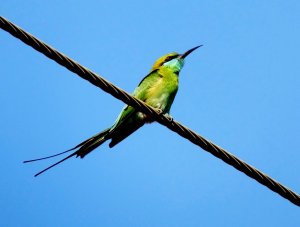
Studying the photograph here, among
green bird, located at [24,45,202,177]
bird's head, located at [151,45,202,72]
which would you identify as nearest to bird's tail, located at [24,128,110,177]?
green bird, located at [24,45,202,177]

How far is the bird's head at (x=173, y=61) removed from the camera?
489 centimetres

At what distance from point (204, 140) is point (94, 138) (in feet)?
3.72

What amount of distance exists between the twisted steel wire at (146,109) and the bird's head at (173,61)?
215 centimetres

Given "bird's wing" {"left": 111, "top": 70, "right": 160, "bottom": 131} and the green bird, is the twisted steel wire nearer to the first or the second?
the green bird

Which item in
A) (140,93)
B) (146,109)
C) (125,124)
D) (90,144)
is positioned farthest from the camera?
(140,93)

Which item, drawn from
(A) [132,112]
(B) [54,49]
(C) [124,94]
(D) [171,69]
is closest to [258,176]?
(C) [124,94]

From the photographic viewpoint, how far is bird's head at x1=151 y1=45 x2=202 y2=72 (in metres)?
4.89

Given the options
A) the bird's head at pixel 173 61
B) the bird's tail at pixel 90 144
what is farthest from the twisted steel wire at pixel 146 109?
the bird's head at pixel 173 61

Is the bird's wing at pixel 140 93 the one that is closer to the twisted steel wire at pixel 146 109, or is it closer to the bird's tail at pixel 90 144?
the bird's tail at pixel 90 144

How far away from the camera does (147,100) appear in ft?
13.8

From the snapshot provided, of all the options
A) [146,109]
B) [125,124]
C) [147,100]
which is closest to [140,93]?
[147,100]

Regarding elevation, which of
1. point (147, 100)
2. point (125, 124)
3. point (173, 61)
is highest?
point (173, 61)

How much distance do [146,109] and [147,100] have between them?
155 centimetres

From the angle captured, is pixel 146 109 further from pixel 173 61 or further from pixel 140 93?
pixel 173 61
